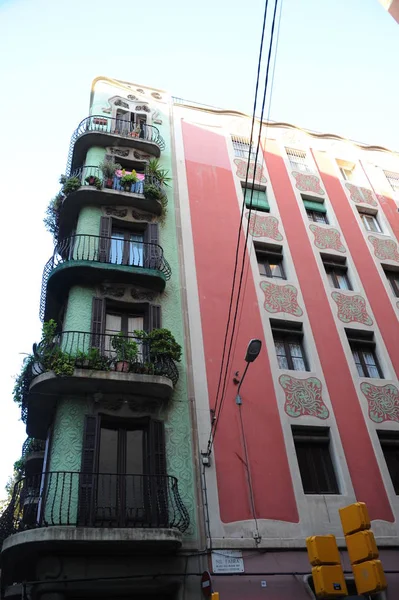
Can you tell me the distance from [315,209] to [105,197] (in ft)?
28.9

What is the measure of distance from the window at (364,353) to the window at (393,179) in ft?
34.7

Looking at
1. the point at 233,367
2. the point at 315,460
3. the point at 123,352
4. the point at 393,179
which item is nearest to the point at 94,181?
the point at 123,352

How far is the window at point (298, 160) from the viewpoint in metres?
21.0

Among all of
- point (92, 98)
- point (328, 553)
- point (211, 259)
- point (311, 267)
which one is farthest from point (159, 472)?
point (92, 98)

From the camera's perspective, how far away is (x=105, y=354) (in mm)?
11898

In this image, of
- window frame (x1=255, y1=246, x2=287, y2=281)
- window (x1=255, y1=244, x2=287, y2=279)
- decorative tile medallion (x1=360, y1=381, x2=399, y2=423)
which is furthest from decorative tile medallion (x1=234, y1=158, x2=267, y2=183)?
decorative tile medallion (x1=360, y1=381, x2=399, y2=423)

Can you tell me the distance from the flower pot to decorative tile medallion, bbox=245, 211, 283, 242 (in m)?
7.59

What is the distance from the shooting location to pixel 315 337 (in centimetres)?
1450

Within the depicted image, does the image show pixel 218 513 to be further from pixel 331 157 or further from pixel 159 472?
pixel 331 157

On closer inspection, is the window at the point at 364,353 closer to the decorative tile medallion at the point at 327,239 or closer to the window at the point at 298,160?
the decorative tile medallion at the point at 327,239

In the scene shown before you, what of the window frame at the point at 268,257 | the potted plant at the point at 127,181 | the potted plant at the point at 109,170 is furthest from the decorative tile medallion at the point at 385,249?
the potted plant at the point at 109,170

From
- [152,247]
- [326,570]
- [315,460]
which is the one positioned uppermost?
[152,247]

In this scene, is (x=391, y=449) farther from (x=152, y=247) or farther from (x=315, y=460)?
(x=152, y=247)

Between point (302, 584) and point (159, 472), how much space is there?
375cm
